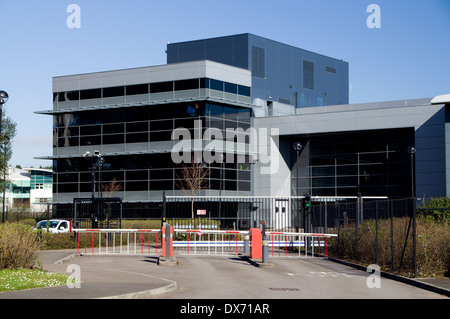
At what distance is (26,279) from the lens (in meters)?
15.2

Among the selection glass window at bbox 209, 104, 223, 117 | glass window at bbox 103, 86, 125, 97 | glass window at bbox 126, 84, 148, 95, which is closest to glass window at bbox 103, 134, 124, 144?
glass window at bbox 103, 86, 125, 97

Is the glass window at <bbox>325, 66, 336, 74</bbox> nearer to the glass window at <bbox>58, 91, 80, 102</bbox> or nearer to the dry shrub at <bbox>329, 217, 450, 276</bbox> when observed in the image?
the glass window at <bbox>58, 91, 80, 102</bbox>

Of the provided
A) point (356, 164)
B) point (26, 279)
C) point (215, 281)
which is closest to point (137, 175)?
point (356, 164)

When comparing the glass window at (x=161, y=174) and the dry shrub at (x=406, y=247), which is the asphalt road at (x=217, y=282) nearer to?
the dry shrub at (x=406, y=247)

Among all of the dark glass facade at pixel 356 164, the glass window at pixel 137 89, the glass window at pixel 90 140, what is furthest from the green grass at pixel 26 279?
the dark glass facade at pixel 356 164

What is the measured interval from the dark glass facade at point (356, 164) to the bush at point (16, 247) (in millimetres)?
42440

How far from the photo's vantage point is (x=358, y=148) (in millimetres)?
58219

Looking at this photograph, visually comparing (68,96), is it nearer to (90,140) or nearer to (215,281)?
(90,140)

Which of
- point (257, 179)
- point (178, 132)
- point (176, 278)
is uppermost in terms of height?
point (178, 132)

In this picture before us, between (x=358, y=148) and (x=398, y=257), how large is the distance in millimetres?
39022

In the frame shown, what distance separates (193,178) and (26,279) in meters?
37.6

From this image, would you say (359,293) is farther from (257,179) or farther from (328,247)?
(257,179)

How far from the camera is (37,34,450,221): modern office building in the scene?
54125 millimetres
